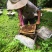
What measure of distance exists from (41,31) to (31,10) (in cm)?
95

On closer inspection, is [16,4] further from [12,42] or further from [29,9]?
[12,42]

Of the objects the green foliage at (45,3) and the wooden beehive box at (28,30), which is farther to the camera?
the green foliage at (45,3)

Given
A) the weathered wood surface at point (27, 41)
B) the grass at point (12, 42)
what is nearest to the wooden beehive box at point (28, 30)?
the weathered wood surface at point (27, 41)

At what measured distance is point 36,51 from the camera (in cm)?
585

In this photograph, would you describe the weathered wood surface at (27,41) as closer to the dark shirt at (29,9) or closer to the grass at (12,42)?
the grass at (12,42)

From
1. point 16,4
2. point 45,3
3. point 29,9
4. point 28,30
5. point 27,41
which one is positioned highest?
point 16,4

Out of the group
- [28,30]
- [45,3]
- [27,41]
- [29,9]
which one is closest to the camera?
[27,41]

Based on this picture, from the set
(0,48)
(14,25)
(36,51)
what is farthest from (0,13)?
(36,51)

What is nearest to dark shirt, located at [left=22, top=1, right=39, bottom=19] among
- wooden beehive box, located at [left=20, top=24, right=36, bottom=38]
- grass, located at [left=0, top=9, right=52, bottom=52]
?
wooden beehive box, located at [left=20, top=24, right=36, bottom=38]

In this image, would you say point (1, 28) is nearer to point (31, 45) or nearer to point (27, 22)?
point (27, 22)

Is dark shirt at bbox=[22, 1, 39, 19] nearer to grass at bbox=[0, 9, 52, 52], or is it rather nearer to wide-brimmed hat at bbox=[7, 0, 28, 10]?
wide-brimmed hat at bbox=[7, 0, 28, 10]

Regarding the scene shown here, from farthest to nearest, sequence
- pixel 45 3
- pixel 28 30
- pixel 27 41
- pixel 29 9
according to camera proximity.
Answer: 1. pixel 45 3
2. pixel 29 9
3. pixel 28 30
4. pixel 27 41

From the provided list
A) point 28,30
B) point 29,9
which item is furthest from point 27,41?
point 29,9

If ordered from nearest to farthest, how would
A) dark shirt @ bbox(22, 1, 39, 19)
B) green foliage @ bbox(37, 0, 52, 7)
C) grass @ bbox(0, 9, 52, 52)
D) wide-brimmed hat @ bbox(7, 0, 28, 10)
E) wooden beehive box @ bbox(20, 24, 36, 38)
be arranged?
grass @ bbox(0, 9, 52, 52)
wide-brimmed hat @ bbox(7, 0, 28, 10)
wooden beehive box @ bbox(20, 24, 36, 38)
dark shirt @ bbox(22, 1, 39, 19)
green foliage @ bbox(37, 0, 52, 7)
